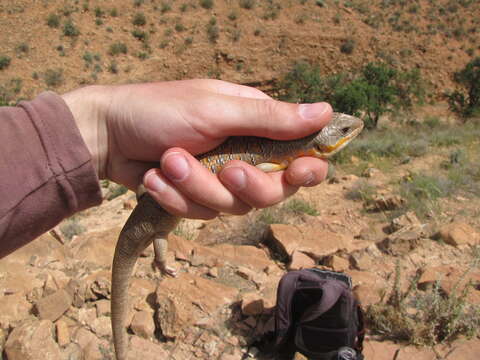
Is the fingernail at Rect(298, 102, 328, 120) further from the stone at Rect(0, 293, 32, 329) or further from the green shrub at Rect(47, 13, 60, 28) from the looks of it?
the green shrub at Rect(47, 13, 60, 28)

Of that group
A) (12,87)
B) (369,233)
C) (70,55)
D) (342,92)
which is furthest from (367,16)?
(369,233)

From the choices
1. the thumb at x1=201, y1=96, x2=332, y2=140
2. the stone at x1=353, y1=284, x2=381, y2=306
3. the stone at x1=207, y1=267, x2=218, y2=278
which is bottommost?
the stone at x1=207, y1=267, x2=218, y2=278

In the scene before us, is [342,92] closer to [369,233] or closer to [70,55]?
[369,233]

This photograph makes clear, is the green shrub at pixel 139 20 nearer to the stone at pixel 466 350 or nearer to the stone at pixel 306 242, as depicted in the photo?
the stone at pixel 306 242

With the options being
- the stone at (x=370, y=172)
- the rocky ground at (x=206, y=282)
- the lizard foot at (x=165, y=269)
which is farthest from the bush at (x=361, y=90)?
the lizard foot at (x=165, y=269)

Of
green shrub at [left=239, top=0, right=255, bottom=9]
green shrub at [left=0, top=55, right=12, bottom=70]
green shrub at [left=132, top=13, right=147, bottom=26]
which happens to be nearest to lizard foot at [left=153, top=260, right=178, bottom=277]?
green shrub at [left=0, top=55, right=12, bottom=70]

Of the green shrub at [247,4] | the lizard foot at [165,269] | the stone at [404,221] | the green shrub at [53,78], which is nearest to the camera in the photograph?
the lizard foot at [165,269]

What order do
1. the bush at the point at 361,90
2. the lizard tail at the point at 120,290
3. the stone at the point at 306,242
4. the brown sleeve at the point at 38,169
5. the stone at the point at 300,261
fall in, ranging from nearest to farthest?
the brown sleeve at the point at 38,169 < the lizard tail at the point at 120,290 < the stone at the point at 300,261 < the stone at the point at 306,242 < the bush at the point at 361,90

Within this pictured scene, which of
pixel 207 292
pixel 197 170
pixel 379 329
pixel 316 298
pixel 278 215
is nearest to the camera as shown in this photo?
pixel 197 170
